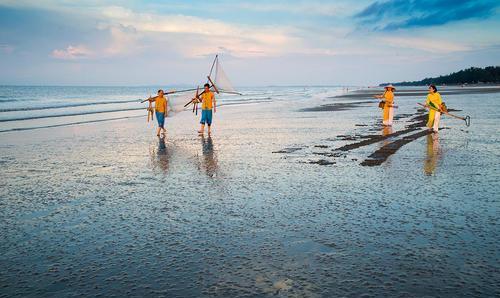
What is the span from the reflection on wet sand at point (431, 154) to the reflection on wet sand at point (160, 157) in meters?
5.94

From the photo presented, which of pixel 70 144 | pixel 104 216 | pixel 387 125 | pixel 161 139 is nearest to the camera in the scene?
pixel 104 216

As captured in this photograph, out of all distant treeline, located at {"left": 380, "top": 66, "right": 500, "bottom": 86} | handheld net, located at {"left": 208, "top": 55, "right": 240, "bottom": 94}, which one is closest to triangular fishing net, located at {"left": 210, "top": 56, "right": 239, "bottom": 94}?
handheld net, located at {"left": 208, "top": 55, "right": 240, "bottom": 94}

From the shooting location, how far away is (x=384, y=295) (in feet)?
11.6

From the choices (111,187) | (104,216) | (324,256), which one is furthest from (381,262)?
(111,187)

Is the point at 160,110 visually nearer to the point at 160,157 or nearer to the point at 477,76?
the point at 160,157

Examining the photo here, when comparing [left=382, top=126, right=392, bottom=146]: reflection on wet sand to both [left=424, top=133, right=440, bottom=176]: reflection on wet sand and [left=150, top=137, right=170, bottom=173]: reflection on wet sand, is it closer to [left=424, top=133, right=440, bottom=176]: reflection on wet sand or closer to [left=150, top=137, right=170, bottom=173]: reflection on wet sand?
[left=424, top=133, right=440, bottom=176]: reflection on wet sand

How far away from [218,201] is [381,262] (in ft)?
10.3

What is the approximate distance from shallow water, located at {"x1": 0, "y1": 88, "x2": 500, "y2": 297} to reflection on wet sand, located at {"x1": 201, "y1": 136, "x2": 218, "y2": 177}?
0.40 feet

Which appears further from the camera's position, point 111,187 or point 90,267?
point 111,187

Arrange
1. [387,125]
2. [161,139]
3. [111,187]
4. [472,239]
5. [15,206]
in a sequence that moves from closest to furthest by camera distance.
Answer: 1. [472,239]
2. [15,206]
3. [111,187]
4. [161,139]
5. [387,125]

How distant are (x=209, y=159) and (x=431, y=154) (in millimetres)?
6030

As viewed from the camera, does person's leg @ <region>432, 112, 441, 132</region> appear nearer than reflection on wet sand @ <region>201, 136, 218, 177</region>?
No

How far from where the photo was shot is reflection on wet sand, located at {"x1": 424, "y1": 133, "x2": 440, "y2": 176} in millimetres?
9000

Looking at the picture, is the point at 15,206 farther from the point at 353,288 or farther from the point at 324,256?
the point at 353,288
